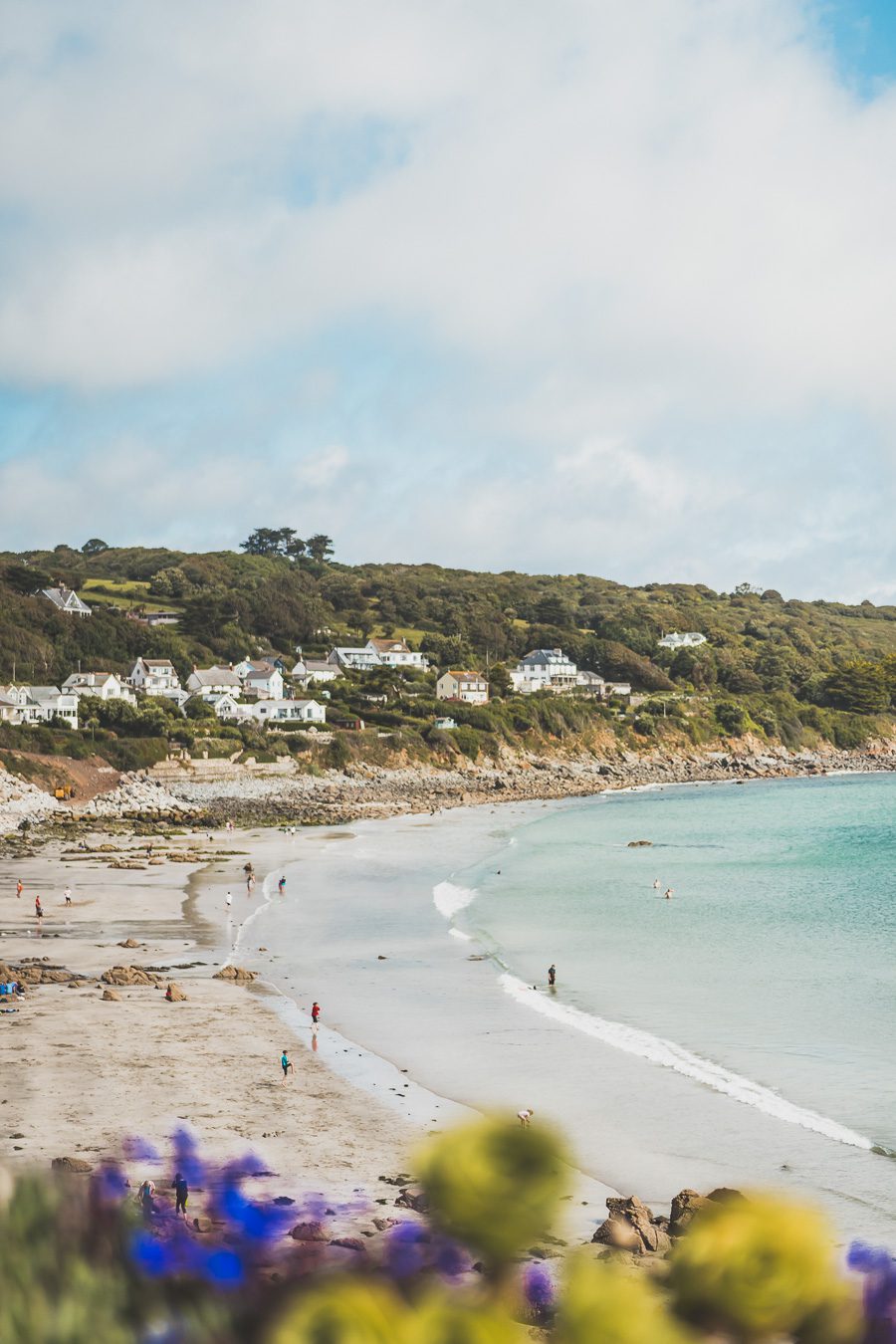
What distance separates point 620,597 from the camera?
188 metres

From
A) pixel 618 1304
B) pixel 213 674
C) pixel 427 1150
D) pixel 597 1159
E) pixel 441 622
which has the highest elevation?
pixel 441 622

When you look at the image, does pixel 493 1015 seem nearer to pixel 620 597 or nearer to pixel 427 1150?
pixel 427 1150

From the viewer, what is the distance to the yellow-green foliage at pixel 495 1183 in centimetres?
263

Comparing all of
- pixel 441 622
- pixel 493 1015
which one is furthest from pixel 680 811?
pixel 441 622

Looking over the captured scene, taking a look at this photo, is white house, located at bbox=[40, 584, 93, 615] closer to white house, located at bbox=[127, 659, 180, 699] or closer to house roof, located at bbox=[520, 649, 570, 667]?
white house, located at bbox=[127, 659, 180, 699]

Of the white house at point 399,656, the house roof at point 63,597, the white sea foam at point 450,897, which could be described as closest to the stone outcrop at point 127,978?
the white sea foam at point 450,897

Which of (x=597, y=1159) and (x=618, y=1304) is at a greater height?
(x=618, y=1304)

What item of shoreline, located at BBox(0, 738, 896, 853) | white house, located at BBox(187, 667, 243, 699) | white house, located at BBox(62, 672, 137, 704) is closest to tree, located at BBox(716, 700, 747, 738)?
shoreline, located at BBox(0, 738, 896, 853)

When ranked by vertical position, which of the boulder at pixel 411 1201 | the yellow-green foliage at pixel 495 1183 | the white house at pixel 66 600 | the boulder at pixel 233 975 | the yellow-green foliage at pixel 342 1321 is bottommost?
the boulder at pixel 411 1201

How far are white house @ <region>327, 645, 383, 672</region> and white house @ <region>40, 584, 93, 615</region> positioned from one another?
25047mm

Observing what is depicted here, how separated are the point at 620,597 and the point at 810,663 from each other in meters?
45.1

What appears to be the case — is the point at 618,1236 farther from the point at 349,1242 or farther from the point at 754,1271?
the point at 754,1271

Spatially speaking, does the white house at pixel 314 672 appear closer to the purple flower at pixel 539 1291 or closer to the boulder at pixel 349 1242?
the boulder at pixel 349 1242

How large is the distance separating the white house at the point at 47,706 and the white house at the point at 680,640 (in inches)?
3395
